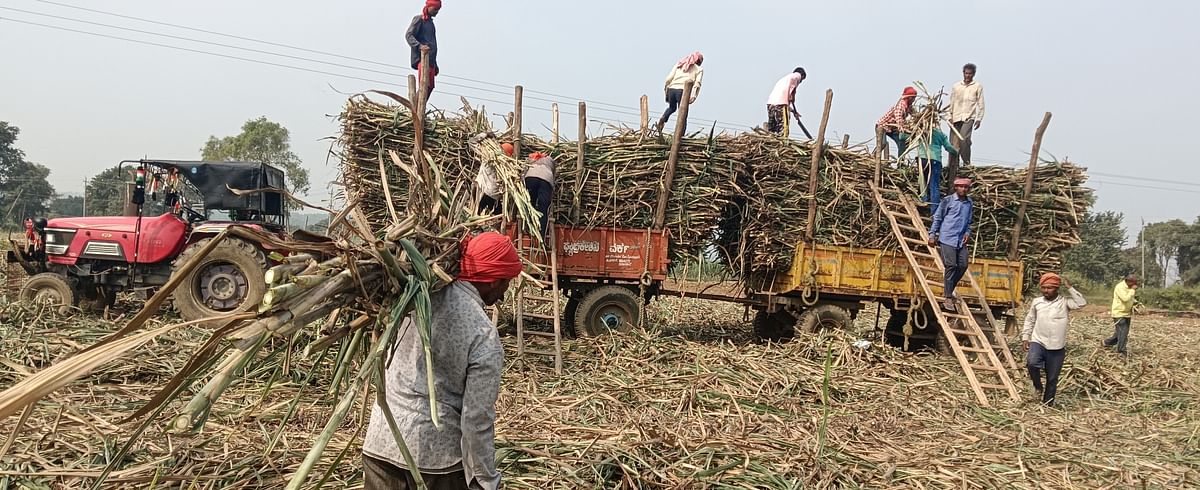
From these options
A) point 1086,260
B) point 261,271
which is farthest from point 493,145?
point 1086,260

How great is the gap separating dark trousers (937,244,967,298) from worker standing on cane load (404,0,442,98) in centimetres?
617

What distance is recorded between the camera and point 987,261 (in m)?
8.88

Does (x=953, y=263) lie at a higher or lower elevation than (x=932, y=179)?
lower

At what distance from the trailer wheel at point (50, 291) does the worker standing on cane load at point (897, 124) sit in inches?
388

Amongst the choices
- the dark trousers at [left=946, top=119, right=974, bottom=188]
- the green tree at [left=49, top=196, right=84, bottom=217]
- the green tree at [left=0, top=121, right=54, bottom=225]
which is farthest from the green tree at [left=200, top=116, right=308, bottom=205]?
the green tree at [left=49, top=196, right=84, bottom=217]

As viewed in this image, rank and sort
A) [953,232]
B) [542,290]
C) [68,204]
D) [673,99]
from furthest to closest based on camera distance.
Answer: [68,204] < [673,99] < [953,232] < [542,290]

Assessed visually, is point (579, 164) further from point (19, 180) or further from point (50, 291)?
point (19, 180)

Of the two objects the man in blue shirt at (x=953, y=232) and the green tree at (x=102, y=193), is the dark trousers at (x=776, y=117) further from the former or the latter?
the green tree at (x=102, y=193)

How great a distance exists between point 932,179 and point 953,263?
4.88ft

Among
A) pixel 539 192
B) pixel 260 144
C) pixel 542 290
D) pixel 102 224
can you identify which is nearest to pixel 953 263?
pixel 542 290

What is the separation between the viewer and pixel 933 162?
8.72 m

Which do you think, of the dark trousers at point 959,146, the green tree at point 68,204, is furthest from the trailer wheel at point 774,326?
the green tree at point 68,204

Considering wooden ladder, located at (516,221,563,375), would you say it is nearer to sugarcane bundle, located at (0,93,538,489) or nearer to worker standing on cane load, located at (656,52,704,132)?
worker standing on cane load, located at (656,52,704,132)

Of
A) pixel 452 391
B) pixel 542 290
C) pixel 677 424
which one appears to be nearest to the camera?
pixel 452 391
